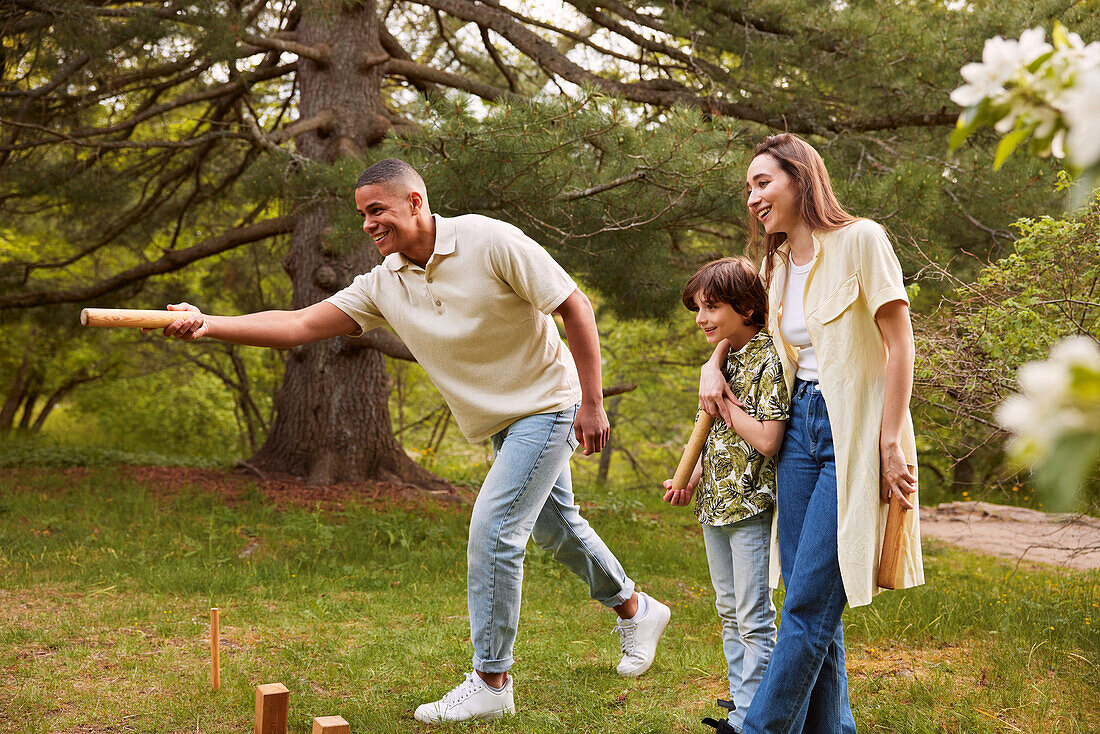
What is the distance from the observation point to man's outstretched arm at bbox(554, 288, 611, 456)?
3.10m

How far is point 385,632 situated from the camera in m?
4.18

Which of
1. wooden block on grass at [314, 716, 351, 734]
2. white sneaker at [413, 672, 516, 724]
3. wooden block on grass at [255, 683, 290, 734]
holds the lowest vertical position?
white sneaker at [413, 672, 516, 724]

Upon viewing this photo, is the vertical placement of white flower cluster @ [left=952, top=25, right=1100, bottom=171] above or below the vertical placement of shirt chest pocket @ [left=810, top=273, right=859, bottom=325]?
above

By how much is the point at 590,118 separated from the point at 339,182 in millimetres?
1684

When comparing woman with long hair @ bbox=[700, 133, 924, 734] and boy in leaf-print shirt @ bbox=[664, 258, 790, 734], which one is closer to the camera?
woman with long hair @ bbox=[700, 133, 924, 734]

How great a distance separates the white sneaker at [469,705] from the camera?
306cm

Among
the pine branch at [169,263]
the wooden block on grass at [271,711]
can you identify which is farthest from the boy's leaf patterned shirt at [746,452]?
the pine branch at [169,263]

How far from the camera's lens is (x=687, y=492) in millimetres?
3002

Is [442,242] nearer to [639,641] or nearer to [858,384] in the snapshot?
[858,384]

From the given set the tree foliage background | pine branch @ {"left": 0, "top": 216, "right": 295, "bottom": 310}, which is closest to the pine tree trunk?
the tree foliage background

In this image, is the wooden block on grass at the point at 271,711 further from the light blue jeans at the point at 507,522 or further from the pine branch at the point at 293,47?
the pine branch at the point at 293,47

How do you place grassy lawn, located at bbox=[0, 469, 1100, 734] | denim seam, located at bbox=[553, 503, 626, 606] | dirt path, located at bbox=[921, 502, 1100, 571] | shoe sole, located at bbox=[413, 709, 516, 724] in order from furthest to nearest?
dirt path, located at bbox=[921, 502, 1100, 571] → denim seam, located at bbox=[553, 503, 626, 606] → grassy lawn, located at bbox=[0, 469, 1100, 734] → shoe sole, located at bbox=[413, 709, 516, 724]

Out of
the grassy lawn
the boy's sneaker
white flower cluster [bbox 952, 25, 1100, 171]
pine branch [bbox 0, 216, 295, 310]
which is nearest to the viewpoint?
white flower cluster [bbox 952, 25, 1100, 171]

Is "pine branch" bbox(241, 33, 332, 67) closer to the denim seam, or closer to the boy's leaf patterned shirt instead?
the denim seam
